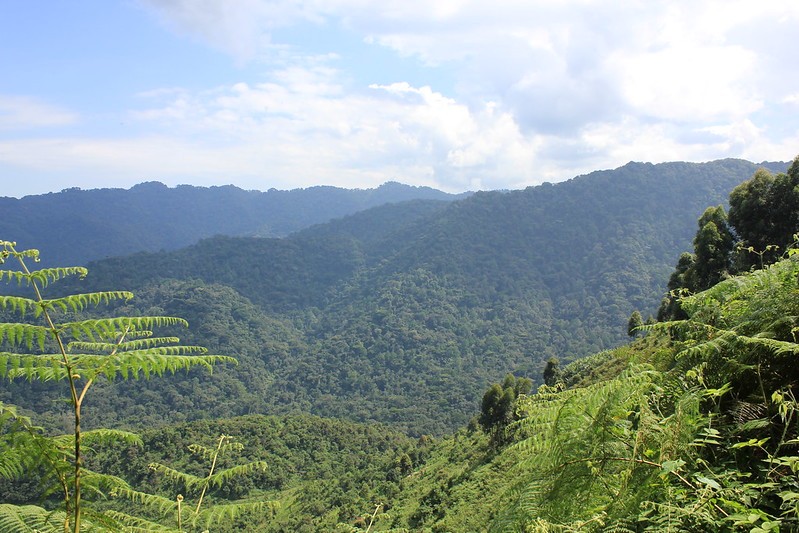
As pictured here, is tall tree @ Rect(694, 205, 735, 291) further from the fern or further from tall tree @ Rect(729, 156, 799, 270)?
the fern

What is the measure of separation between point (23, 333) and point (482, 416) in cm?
3237

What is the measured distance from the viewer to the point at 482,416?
107ft

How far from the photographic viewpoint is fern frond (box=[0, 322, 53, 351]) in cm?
258

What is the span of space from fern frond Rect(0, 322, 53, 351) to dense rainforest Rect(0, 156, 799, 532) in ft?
0.05

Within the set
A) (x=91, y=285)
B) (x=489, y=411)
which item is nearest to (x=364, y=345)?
(x=91, y=285)

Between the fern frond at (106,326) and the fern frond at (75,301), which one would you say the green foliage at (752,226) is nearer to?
the fern frond at (106,326)

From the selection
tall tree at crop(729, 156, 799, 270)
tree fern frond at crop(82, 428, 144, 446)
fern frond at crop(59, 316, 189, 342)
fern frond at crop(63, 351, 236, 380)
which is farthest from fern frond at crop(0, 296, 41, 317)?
tall tree at crop(729, 156, 799, 270)

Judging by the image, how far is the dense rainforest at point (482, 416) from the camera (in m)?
2.62

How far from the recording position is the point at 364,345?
15225 cm

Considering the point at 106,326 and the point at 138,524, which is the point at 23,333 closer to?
the point at 106,326

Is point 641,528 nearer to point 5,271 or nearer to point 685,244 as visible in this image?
point 5,271

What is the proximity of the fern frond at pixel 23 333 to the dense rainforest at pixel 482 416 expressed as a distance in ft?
0.05

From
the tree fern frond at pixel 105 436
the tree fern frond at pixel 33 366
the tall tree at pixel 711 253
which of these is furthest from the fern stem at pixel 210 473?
the tall tree at pixel 711 253

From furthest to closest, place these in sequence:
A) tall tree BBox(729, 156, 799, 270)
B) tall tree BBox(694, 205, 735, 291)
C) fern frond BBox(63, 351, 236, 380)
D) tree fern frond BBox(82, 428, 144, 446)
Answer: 1. tall tree BBox(694, 205, 735, 291)
2. tall tree BBox(729, 156, 799, 270)
3. tree fern frond BBox(82, 428, 144, 446)
4. fern frond BBox(63, 351, 236, 380)
